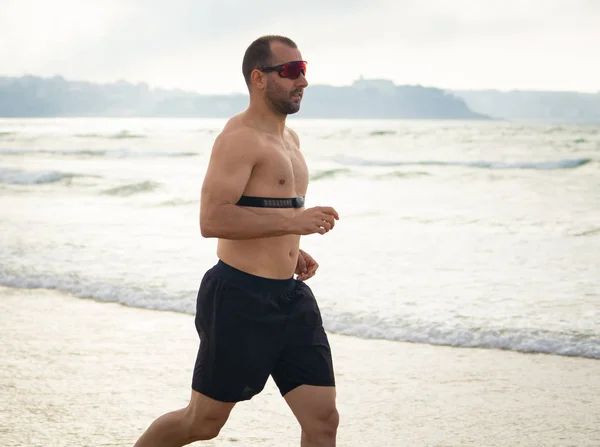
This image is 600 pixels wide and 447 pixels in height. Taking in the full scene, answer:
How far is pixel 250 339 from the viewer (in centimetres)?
278

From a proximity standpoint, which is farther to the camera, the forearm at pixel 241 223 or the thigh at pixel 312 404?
the thigh at pixel 312 404

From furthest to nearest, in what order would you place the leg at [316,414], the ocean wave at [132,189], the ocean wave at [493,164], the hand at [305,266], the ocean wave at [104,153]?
the ocean wave at [104,153]
the ocean wave at [493,164]
the ocean wave at [132,189]
the hand at [305,266]
the leg at [316,414]

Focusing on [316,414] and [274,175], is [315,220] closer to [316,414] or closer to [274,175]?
[274,175]

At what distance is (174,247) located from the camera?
10281 mm

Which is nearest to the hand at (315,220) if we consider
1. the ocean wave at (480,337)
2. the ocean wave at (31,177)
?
the ocean wave at (480,337)

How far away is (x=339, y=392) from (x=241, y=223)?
2.35m

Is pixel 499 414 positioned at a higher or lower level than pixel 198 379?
lower

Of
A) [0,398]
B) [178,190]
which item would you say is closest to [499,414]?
[0,398]

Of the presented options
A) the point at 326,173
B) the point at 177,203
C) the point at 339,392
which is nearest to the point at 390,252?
the point at 339,392

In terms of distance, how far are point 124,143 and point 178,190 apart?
30345mm

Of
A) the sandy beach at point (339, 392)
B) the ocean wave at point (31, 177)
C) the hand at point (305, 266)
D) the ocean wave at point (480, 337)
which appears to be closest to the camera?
the hand at point (305, 266)

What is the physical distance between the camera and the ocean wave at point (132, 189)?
70.5 feet

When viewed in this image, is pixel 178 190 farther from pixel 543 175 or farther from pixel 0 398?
pixel 0 398

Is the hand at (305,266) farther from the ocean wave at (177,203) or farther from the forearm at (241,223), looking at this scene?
the ocean wave at (177,203)
